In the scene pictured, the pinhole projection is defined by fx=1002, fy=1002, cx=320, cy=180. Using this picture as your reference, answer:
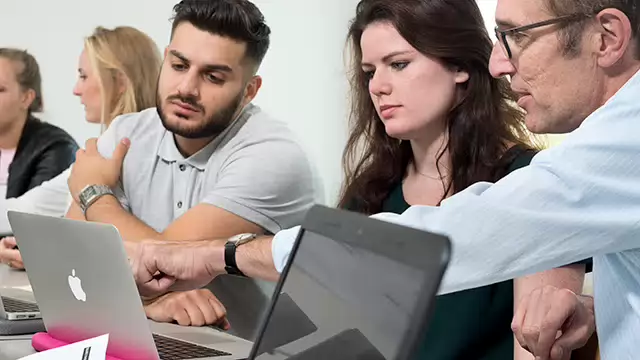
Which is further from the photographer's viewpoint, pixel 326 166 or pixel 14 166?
pixel 14 166

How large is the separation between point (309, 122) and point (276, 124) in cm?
20

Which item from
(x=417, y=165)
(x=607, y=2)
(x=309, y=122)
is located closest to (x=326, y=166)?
(x=309, y=122)

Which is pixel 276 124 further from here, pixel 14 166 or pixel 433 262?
pixel 433 262

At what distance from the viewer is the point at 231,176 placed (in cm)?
313

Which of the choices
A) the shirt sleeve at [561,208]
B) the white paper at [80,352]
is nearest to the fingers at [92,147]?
the white paper at [80,352]

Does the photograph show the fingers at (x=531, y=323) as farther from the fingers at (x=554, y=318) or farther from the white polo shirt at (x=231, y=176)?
the white polo shirt at (x=231, y=176)

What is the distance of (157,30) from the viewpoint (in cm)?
378

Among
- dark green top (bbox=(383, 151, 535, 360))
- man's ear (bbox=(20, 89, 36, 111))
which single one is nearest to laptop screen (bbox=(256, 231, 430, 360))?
dark green top (bbox=(383, 151, 535, 360))

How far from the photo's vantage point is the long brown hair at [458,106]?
224 cm

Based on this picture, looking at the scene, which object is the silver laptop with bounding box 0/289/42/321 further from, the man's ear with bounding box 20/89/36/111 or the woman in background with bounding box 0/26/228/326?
the man's ear with bounding box 20/89/36/111

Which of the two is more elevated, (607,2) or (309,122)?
(607,2)

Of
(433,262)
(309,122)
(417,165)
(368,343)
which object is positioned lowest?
(309,122)

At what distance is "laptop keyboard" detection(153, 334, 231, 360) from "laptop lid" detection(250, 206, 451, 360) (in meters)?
0.68

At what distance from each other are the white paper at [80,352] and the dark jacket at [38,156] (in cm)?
257
